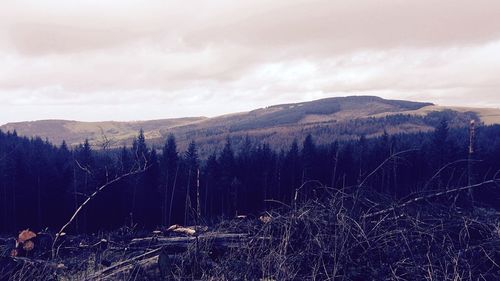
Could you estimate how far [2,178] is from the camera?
4206 centimetres

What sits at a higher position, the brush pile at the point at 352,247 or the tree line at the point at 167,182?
the brush pile at the point at 352,247

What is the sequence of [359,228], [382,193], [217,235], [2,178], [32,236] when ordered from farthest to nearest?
[2,178], [32,236], [217,235], [382,193], [359,228]

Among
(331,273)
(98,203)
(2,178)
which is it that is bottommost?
(98,203)

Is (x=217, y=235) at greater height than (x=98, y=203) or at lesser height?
greater

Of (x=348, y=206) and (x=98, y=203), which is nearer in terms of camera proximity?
(x=348, y=206)

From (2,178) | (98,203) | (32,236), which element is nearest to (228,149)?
(98,203)

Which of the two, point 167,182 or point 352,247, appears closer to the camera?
point 352,247

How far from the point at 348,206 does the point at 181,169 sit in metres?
43.5

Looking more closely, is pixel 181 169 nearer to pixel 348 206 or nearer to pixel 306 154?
pixel 306 154

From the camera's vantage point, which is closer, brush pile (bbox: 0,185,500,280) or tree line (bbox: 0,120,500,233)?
brush pile (bbox: 0,185,500,280)

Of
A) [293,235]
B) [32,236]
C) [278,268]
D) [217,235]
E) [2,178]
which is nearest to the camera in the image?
[278,268]

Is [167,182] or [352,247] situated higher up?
[352,247]

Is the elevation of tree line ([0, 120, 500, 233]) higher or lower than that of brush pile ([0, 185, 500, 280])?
lower

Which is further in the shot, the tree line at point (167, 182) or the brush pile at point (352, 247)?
the tree line at point (167, 182)
